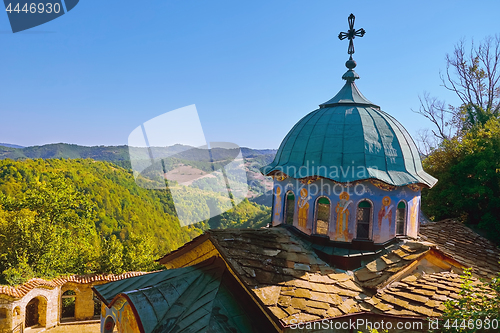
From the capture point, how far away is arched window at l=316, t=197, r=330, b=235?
32.1 ft

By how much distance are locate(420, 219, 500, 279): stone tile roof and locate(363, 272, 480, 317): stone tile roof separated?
2026mm

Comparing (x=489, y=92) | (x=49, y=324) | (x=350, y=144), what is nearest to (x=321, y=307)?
(x=350, y=144)

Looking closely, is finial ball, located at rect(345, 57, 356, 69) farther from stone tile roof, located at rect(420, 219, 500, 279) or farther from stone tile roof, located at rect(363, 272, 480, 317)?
stone tile roof, located at rect(363, 272, 480, 317)

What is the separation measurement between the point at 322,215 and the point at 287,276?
253 centimetres

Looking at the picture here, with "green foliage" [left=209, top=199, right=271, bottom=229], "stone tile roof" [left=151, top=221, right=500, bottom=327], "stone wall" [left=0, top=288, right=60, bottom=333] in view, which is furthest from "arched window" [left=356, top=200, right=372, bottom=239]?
"green foliage" [left=209, top=199, right=271, bottom=229]

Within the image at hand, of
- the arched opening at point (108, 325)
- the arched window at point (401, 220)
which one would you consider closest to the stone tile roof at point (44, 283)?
the arched opening at point (108, 325)

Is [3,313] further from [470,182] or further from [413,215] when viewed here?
[470,182]

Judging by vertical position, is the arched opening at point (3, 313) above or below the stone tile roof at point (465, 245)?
below

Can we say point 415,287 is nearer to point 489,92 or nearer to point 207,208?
point 489,92

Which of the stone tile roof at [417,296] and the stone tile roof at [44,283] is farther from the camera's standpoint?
the stone tile roof at [44,283]

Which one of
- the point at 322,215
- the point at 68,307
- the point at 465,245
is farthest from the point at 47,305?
the point at 465,245

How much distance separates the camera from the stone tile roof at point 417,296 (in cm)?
739

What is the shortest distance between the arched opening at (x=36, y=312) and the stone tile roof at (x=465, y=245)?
63.7 feet

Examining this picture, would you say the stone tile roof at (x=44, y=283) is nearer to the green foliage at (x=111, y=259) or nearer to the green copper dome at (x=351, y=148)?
the green foliage at (x=111, y=259)
